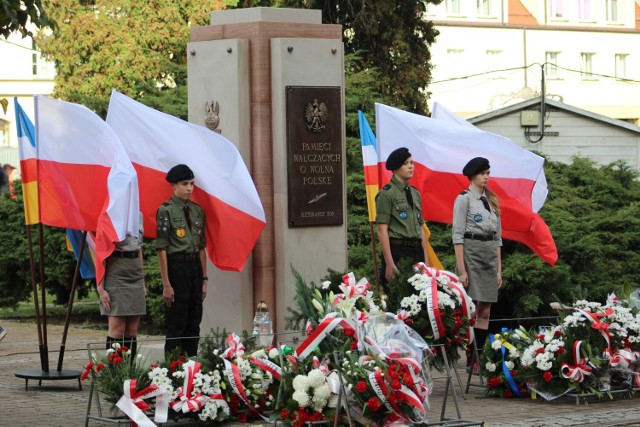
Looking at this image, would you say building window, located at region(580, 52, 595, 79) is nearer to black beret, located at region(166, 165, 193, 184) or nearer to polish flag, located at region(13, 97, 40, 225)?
polish flag, located at region(13, 97, 40, 225)

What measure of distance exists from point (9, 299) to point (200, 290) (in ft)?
30.6

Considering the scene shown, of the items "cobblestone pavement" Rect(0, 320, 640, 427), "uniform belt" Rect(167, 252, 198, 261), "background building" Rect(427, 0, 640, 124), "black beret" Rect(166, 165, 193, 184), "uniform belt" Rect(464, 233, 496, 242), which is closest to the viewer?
"cobblestone pavement" Rect(0, 320, 640, 427)

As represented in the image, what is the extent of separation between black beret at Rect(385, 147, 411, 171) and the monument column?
26.5 inches

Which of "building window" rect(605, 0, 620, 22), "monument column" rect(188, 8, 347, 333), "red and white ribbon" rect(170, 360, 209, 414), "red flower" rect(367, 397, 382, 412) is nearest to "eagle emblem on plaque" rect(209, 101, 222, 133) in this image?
"monument column" rect(188, 8, 347, 333)

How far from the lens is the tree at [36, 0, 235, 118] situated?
123ft

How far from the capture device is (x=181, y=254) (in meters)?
10.4

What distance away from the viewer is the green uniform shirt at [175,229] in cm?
1027

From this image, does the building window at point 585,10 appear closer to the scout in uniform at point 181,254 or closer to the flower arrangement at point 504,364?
the flower arrangement at point 504,364

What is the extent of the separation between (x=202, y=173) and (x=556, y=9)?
5650cm

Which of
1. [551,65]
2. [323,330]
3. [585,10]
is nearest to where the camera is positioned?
[323,330]

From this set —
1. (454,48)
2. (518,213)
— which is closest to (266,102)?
(518,213)

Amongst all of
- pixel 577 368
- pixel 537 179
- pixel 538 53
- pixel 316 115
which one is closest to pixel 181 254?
pixel 316 115

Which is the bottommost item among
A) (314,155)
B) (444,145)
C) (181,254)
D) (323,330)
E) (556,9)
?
(323,330)

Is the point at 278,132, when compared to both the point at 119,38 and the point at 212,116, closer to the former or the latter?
the point at 212,116
